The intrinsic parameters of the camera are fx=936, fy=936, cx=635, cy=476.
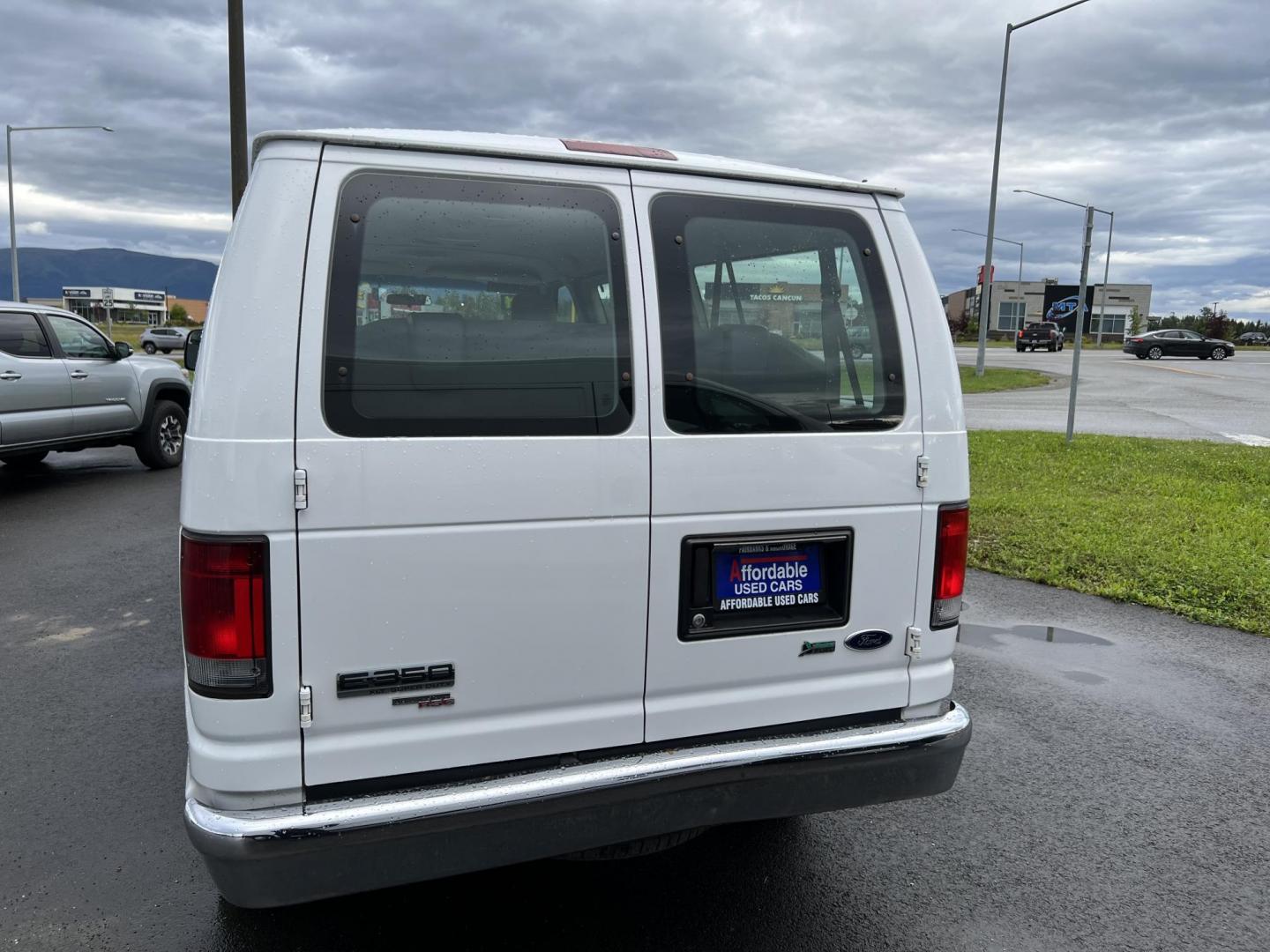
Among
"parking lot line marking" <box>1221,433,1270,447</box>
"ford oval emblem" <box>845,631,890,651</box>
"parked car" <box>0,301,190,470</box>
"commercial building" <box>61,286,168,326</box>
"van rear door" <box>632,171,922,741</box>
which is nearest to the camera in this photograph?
"van rear door" <box>632,171,922,741</box>

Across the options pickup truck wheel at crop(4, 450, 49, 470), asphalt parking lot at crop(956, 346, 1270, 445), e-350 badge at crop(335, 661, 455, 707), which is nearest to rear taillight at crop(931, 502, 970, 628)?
e-350 badge at crop(335, 661, 455, 707)

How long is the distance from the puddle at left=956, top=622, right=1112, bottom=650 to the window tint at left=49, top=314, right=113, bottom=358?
945 centimetres

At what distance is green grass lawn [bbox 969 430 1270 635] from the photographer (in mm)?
6355

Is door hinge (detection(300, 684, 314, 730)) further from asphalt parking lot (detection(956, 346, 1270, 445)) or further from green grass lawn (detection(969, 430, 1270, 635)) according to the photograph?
asphalt parking lot (detection(956, 346, 1270, 445))

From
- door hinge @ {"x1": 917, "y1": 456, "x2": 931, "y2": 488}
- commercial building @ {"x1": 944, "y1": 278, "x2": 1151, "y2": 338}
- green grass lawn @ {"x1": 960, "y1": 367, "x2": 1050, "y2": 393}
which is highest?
commercial building @ {"x1": 944, "y1": 278, "x2": 1151, "y2": 338}

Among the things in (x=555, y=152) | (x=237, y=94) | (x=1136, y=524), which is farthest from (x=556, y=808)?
(x=237, y=94)

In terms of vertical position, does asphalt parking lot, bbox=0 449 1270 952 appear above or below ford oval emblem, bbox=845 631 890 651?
below

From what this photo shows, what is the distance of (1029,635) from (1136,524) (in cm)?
300

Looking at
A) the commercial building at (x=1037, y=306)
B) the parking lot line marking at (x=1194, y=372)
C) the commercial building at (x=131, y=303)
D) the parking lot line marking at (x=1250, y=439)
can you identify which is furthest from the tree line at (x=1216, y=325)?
the commercial building at (x=131, y=303)

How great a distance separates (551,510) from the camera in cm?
239

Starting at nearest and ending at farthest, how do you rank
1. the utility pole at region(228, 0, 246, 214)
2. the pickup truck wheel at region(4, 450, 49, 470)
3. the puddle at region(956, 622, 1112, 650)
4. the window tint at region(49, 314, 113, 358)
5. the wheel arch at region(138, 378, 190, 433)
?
the puddle at region(956, 622, 1112, 650)
the window tint at region(49, 314, 113, 358)
the wheel arch at region(138, 378, 190, 433)
the pickup truck wheel at region(4, 450, 49, 470)
the utility pole at region(228, 0, 246, 214)

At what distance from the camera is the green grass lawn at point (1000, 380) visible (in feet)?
76.4

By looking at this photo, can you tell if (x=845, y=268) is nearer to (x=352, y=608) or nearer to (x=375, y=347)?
(x=375, y=347)

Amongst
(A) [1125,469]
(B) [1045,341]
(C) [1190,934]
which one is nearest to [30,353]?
(C) [1190,934]
